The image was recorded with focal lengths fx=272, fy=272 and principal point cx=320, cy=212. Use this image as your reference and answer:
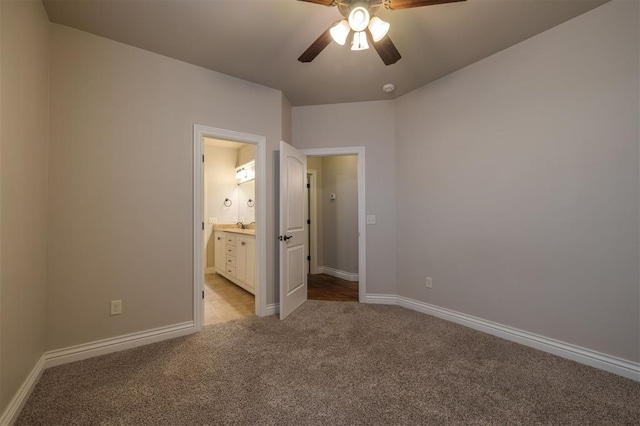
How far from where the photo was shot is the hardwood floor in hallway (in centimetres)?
387

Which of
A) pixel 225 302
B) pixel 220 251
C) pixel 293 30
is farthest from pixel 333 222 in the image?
pixel 293 30

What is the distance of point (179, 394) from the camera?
5.70ft

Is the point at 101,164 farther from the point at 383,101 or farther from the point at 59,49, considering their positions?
the point at 383,101

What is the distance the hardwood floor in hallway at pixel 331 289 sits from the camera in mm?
3869

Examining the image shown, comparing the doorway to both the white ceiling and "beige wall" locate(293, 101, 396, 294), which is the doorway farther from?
the white ceiling

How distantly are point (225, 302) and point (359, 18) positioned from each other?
11.2ft

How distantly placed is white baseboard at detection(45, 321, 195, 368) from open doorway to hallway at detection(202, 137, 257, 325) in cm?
114

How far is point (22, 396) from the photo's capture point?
1.64m

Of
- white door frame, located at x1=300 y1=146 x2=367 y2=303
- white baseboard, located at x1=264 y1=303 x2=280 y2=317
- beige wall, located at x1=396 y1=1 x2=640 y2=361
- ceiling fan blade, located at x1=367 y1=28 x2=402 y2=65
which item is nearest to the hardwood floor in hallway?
white door frame, located at x1=300 y1=146 x2=367 y2=303

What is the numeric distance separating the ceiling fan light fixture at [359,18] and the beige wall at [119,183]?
5.72 ft

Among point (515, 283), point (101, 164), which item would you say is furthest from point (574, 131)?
point (101, 164)

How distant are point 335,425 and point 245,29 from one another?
2.84 meters

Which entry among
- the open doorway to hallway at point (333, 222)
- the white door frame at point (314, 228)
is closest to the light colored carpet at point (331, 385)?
the open doorway to hallway at point (333, 222)

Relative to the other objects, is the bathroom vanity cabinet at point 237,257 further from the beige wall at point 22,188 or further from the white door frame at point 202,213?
the beige wall at point 22,188
